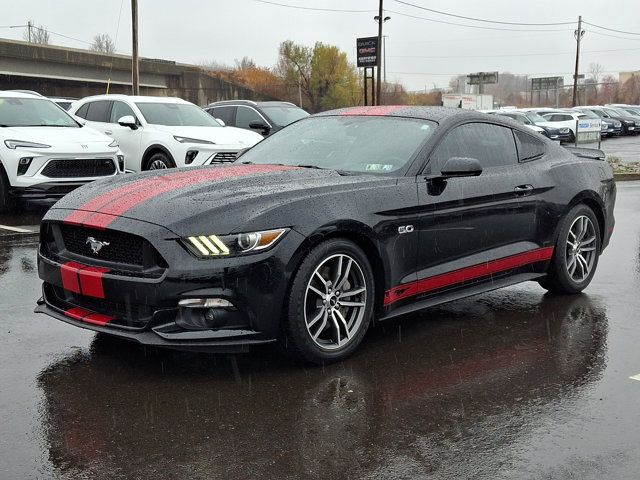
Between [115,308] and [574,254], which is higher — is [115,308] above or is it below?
above

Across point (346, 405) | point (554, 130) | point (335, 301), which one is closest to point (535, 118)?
point (554, 130)

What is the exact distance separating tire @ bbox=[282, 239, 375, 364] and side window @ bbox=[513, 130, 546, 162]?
2079 mm

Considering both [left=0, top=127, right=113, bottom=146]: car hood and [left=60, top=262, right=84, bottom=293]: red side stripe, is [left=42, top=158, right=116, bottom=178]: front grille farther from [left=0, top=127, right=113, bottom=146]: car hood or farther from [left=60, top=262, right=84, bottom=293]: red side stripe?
[left=60, top=262, right=84, bottom=293]: red side stripe

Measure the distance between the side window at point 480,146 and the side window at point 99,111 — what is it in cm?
971

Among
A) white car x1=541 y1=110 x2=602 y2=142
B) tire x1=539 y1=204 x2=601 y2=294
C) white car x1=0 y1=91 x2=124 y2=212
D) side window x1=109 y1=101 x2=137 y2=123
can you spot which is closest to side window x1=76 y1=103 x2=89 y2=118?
side window x1=109 y1=101 x2=137 y2=123

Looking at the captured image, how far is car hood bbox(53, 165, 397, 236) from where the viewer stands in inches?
170

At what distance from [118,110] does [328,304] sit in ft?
34.4

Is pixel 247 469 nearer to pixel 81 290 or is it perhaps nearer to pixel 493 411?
pixel 493 411

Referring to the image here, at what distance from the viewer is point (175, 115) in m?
13.9

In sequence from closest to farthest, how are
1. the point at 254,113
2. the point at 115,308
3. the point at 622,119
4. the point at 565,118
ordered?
the point at 115,308 → the point at 254,113 → the point at 565,118 → the point at 622,119

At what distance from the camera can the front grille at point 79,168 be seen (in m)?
10.8

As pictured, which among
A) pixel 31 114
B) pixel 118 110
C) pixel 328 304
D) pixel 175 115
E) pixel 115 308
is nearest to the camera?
pixel 115 308

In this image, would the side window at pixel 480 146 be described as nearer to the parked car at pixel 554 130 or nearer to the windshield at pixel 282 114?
the windshield at pixel 282 114

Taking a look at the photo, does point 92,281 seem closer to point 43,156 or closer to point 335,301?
point 335,301
